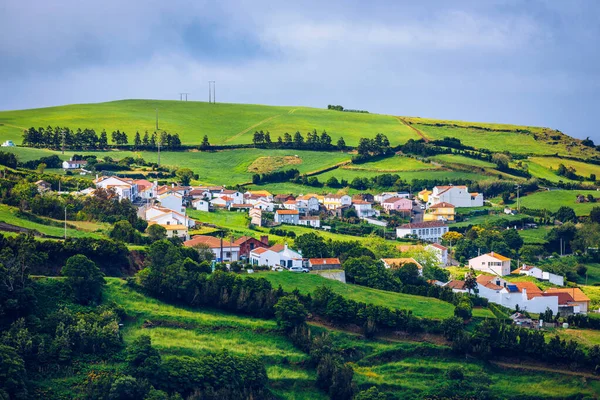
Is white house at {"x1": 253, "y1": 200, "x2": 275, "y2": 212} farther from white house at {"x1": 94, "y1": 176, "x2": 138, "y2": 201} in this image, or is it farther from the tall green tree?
the tall green tree

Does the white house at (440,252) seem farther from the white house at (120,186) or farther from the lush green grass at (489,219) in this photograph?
the white house at (120,186)

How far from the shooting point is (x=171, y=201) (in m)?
83.4

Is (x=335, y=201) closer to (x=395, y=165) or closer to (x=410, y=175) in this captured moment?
(x=410, y=175)

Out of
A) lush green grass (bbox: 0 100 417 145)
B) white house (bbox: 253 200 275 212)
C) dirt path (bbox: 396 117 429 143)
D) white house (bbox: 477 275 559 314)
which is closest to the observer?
white house (bbox: 477 275 559 314)

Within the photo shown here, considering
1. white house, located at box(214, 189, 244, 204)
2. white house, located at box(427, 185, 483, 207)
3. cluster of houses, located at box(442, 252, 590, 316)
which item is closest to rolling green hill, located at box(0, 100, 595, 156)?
white house, located at box(427, 185, 483, 207)

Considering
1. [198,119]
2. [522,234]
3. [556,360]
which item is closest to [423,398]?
[556,360]

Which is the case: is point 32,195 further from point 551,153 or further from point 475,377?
point 551,153

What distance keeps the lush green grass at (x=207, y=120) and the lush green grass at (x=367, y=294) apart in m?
62.0

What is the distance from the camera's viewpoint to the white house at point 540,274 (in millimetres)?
76125

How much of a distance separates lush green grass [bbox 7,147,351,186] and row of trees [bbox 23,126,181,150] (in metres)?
2.33

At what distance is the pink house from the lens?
98619 mm

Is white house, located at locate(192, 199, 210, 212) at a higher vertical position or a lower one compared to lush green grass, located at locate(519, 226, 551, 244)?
higher

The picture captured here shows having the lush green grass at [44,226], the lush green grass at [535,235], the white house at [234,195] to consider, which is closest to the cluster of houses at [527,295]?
the lush green grass at [535,235]

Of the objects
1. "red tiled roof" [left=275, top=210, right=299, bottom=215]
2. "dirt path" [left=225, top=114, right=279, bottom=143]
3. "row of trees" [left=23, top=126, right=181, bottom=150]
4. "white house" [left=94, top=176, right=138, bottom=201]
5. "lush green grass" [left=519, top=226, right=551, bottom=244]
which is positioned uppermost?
"dirt path" [left=225, top=114, right=279, bottom=143]
